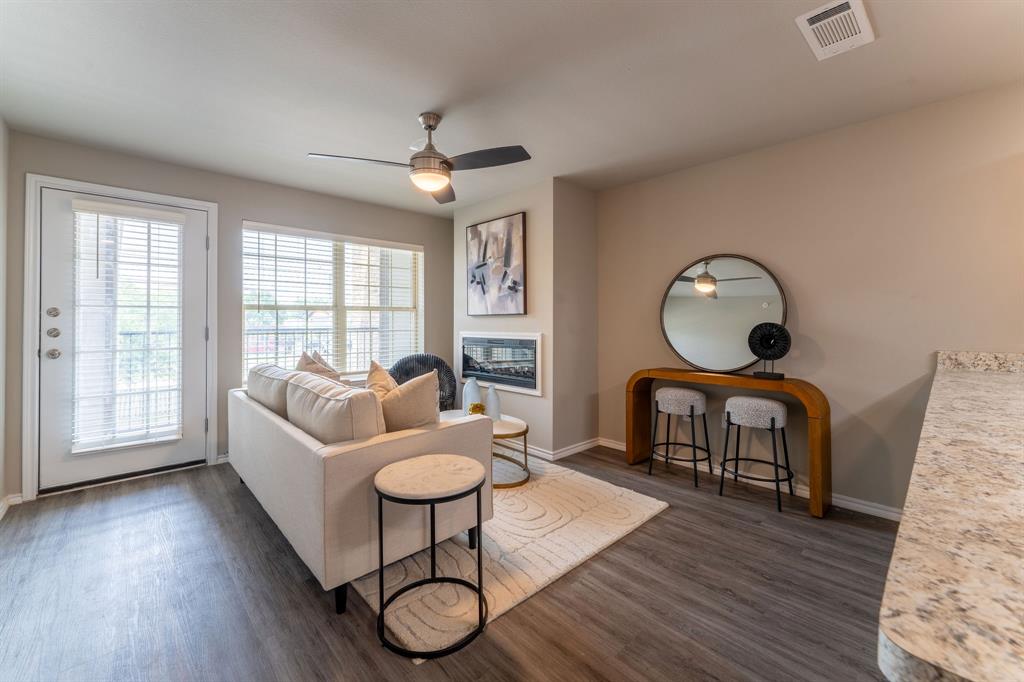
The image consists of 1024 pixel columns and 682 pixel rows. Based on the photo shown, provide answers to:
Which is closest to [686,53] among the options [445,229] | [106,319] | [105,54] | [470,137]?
[470,137]

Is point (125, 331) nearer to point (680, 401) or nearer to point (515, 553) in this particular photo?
point (515, 553)

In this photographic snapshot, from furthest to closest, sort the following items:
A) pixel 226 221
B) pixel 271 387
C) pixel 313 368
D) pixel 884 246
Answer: pixel 226 221
pixel 313 368
pixel 884 246
pixel 271 387

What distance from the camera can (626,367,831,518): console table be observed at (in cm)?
264

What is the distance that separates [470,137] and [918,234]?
9.72ft

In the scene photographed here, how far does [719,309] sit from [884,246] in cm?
106

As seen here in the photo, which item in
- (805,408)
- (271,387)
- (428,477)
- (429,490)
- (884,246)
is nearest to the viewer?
(429,490)

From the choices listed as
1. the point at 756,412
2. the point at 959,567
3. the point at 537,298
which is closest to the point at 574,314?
the point at 537,298

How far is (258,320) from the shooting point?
3.96m

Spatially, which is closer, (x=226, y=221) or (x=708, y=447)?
(x=708, y=447)

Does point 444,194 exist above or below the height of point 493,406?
above

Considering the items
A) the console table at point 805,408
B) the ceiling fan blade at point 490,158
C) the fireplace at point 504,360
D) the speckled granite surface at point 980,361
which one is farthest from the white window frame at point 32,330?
the speckled granite surface at point 980,361

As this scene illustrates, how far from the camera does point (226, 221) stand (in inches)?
147

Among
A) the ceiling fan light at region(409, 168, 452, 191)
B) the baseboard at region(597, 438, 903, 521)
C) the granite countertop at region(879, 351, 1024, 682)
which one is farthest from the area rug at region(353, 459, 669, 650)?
the ceiling fan light at region(409, 168, 452, 191)

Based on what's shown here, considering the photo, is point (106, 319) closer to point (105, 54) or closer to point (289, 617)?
point (105, 54)
